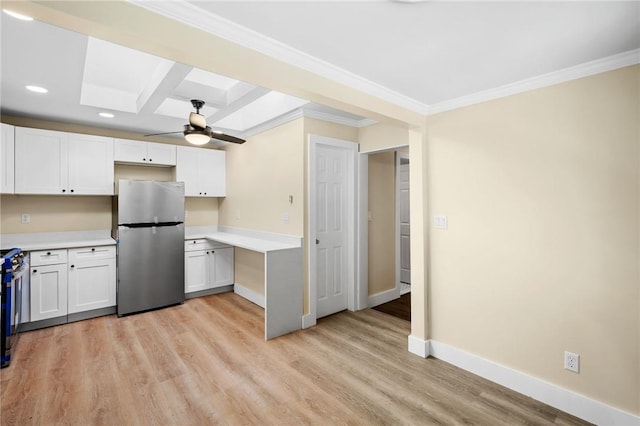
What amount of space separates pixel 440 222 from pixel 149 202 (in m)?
3.56

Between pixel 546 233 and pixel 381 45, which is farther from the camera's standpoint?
pixel 546 233

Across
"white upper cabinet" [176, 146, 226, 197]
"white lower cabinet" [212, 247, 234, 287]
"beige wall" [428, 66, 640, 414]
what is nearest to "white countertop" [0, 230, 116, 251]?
"white upper cabinet" [176, 146, 226, 197]

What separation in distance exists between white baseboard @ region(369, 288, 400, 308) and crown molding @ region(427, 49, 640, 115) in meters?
2.54

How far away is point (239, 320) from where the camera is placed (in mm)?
3646

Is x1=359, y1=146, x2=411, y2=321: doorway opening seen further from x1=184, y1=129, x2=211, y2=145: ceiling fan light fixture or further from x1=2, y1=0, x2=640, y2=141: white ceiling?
x1=184, y1=129, x2=211, y2=145: ceiling fan light fixture

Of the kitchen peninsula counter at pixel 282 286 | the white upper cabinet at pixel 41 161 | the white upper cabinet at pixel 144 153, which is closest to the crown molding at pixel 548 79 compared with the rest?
the kitchen peninsula counter at pixel 282 286

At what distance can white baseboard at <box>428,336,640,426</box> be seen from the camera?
75.5 inches

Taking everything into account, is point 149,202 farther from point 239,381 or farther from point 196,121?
point 239,381

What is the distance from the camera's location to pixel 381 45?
176 centimetres

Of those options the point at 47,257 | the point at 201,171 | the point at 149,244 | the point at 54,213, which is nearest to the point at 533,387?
the point at 149,244

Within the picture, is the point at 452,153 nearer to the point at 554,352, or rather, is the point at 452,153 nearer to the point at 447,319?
the point at 447,319

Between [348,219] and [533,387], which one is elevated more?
[348,219]

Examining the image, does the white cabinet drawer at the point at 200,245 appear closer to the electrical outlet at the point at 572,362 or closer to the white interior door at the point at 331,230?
the white interior door at the point at 331,230

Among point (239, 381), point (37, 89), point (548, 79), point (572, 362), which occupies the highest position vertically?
point (37, 89)
